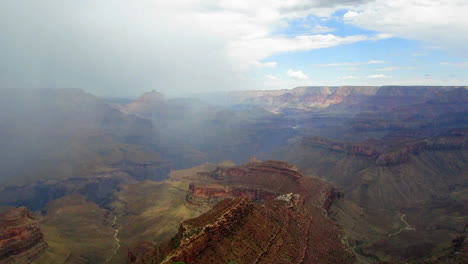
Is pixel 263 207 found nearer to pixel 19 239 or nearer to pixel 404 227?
pixel 19 239

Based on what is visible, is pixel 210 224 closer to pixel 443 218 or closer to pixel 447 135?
pixel 443 218

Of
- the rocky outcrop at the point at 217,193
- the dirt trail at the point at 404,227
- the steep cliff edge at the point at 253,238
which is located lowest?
the dirt trail at the point at 404,227

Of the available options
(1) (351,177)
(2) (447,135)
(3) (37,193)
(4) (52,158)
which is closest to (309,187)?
(1) (351,177)

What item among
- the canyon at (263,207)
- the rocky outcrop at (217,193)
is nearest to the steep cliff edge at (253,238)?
the canyon at (263,207)

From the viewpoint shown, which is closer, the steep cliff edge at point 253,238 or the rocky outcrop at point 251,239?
the rocky outcrop at point 251,239

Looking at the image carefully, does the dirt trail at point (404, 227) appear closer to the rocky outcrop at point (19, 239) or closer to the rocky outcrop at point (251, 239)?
the rocky outcrop at point (251, 239)

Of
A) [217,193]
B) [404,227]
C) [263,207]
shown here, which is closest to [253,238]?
[263,207]

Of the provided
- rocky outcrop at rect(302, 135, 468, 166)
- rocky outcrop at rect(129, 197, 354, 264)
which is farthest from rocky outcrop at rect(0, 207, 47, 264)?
rocky outcrop at rect(302, 135, 468, 166)

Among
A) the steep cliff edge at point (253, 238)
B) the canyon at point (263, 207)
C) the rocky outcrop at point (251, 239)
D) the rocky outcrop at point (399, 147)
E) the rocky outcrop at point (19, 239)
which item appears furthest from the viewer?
the rocky outcrop at point (399, 147)

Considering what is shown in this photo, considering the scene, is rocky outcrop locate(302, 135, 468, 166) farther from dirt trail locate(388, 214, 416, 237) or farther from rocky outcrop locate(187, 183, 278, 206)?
rocky outcrop locate(187, 183, 278, 206)
